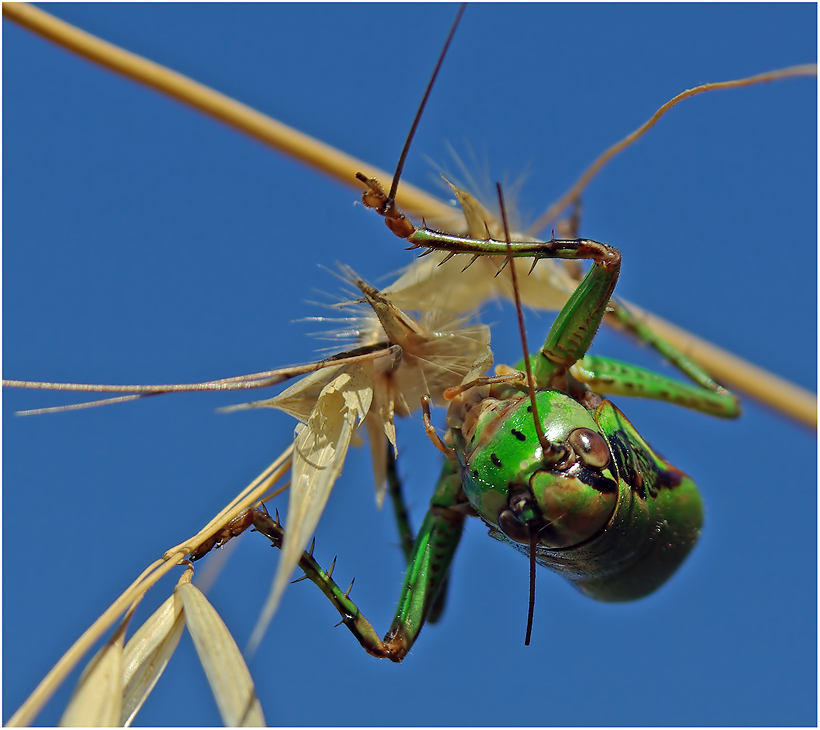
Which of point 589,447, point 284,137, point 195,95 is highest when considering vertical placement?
point 195,95

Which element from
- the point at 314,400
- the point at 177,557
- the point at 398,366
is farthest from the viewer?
the point at 398,366

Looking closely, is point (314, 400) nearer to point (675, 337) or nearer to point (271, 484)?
point (271, 484)

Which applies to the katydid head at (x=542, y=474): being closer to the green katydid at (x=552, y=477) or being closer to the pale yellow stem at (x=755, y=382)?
the green katydid at (x=552, y=477)

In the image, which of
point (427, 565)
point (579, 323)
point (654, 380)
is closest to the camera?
point (579, 323)

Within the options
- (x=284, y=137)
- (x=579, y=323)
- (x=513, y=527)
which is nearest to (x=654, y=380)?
(x=579, y=323)

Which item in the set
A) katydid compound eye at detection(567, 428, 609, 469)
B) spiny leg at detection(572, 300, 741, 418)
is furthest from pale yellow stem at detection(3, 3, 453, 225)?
spiny leg at detection(572, 300, 741, 418)

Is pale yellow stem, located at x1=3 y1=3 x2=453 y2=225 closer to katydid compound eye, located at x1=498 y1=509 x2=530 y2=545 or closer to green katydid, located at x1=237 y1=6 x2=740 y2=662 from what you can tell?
green katydid, located at x1=237 y1=6 x2=740 y2=662

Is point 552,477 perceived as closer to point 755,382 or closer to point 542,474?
point 542,474

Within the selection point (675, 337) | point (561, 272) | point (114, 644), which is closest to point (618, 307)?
point (675, 337)

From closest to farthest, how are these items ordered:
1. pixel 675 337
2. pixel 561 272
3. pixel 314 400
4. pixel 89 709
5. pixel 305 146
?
pixel 89 709 < pixel 314 400 < pixel 305 146 < pixel 561 272 < pixel 675 337
